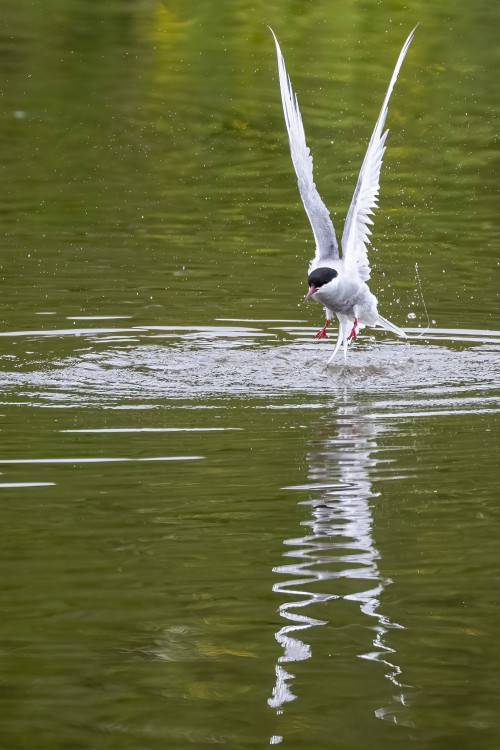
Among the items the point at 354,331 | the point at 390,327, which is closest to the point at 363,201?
the point at 390,327

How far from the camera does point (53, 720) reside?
5.72m

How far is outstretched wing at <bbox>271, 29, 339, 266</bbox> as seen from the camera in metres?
12.1

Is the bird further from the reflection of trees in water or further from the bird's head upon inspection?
the reflection of trees in water

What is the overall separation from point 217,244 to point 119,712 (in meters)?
11.4

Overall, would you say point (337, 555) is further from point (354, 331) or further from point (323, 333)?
point (323, 333)

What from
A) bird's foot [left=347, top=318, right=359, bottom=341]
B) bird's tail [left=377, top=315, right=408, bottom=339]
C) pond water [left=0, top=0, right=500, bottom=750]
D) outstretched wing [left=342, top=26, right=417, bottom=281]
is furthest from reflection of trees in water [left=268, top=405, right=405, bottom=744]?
bird's foot [left=347, top=318, right=359, bottom=341]

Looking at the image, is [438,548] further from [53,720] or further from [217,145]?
[217,145]

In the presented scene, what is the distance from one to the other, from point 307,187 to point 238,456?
3.54 metres

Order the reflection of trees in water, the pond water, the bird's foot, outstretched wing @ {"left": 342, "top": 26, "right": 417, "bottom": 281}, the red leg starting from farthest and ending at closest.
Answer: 1. the red leg
2. the bird's foot
3. outstretched wing @ {"left": 342, "top": 26, "right": 417, "bottom": 281}
4. the reflection of trees in water
5. the pond water

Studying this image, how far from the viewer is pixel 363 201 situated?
1168 cm

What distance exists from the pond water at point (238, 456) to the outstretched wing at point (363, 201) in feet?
2.32

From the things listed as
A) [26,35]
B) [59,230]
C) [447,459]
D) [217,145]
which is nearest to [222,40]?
[26,35]

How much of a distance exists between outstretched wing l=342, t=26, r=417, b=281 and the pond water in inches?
27.9

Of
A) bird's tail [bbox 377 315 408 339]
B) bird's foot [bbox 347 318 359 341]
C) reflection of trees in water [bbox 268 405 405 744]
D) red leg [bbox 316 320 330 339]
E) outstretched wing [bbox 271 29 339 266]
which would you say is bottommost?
red leg [bbox 316 320 330 339]
